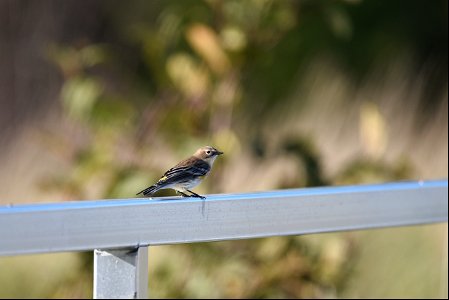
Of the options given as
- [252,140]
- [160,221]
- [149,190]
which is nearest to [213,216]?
[160,221]

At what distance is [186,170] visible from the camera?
8.50 ft

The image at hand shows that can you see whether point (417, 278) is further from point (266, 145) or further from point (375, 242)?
point (266, 145)

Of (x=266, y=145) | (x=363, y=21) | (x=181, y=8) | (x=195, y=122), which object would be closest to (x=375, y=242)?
(x=266, y=145)

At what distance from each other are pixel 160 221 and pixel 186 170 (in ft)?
2.62

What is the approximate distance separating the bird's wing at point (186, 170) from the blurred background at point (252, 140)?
0.78 meters

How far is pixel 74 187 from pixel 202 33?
30.9 inches

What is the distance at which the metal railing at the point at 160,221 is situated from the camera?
1.62 metres

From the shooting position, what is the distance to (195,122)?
3.80m

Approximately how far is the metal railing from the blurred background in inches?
36.9

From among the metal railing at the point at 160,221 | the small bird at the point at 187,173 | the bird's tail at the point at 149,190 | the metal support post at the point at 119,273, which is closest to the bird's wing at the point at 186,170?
the small bird at the point at 187,173

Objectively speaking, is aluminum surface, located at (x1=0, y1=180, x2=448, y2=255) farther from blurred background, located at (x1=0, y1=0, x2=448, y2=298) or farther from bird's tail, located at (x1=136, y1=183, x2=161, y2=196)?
blurred background, located at (x1=0, y1=0, x2=448, y2=298)

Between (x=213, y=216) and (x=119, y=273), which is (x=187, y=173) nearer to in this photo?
(x=213, y=216)

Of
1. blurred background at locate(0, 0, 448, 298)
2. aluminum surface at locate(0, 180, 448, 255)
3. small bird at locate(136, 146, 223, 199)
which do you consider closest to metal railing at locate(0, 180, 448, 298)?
aluminum surface at locate(0, 180, 448, 255)

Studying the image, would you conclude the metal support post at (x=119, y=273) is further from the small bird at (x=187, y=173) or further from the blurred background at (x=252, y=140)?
the blurred background at (x=252, y=140)
